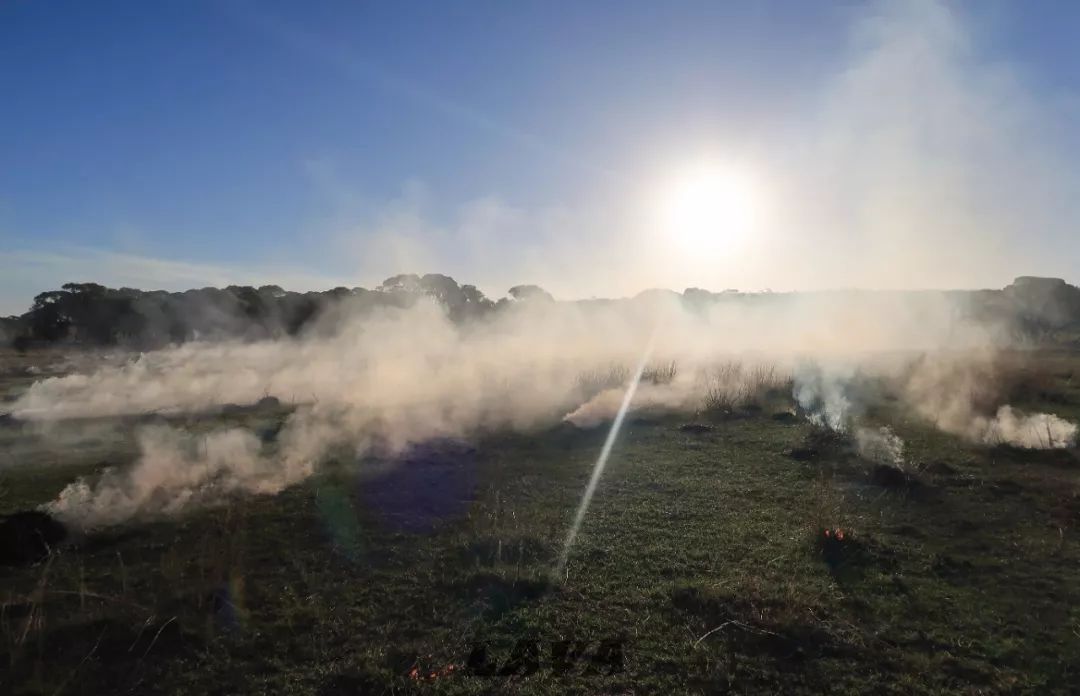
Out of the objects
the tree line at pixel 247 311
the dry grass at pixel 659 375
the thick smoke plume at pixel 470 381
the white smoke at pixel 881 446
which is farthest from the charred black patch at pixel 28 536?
the tree line at pixel 247 311

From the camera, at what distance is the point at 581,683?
561 centimetres

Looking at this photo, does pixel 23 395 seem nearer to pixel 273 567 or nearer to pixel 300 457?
pixel 300 457

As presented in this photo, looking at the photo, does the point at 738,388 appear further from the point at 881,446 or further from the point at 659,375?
the point at 881,446

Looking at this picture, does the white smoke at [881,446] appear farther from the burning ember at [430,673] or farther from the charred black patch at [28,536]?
the charred black patch at [28,536]

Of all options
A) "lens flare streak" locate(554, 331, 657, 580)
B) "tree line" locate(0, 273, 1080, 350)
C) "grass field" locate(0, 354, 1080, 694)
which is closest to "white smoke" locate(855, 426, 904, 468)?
"grass field" locate(0, 354, 1080, 694)

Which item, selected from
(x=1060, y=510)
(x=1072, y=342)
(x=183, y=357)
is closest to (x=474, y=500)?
(x=1060, y=510)

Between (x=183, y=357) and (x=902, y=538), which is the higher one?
(x=183, y=357)

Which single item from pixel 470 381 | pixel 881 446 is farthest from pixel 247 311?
pixel 881 446

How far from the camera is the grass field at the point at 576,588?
5.81 meters

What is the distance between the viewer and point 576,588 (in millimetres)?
7477

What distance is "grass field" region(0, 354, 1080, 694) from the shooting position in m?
5.81

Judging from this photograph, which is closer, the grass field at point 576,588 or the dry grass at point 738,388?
the grass field at point 576,588

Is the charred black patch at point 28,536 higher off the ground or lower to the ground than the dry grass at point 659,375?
lower

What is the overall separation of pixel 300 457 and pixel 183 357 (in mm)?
25441
